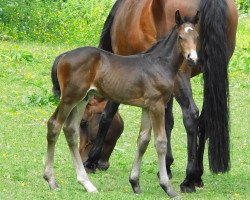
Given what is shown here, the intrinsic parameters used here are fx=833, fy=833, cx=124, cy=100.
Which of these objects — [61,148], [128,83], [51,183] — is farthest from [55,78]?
[61,148]

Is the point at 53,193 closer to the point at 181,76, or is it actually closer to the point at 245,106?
the point at 181,76

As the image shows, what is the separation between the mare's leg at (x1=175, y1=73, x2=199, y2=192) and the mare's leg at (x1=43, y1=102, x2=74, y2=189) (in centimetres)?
134

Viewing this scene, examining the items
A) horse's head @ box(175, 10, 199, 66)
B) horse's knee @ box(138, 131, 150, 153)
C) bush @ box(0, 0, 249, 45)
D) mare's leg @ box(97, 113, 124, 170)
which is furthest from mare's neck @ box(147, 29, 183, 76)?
bush @ box(0, 0, 249, 45)

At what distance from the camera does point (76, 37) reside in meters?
22.5

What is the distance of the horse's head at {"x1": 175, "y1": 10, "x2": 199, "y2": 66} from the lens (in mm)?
7922

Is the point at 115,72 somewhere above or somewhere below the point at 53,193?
above

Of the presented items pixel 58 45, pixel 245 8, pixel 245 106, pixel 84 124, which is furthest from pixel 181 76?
pixel 245 8

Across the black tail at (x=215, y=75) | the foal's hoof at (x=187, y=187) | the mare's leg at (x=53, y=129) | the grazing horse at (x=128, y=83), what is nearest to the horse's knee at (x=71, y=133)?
the grazing horse at (x=128, y=83)

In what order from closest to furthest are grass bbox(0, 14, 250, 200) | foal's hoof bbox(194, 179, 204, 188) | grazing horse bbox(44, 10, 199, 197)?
grazing horse bbox(44, 10, 199, 197), grass bbox(0, 14, 250, 200), foal's hoof bbox(194, 179, 204, 188)

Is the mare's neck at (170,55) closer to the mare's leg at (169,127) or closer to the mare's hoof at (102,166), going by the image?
the mare's leg at (169,127)

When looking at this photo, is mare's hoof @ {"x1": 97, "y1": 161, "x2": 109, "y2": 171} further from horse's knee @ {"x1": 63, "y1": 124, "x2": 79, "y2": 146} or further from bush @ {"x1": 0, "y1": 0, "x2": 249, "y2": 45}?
bush @ {"x1": 0, "y1": 0, "x2": 249, "y2": 45}

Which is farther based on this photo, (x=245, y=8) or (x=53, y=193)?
(x=245, y=8)

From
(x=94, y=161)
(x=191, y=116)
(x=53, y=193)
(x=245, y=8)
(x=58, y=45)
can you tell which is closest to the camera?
(x=53, y=193)

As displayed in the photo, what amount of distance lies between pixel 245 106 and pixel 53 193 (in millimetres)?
7741
